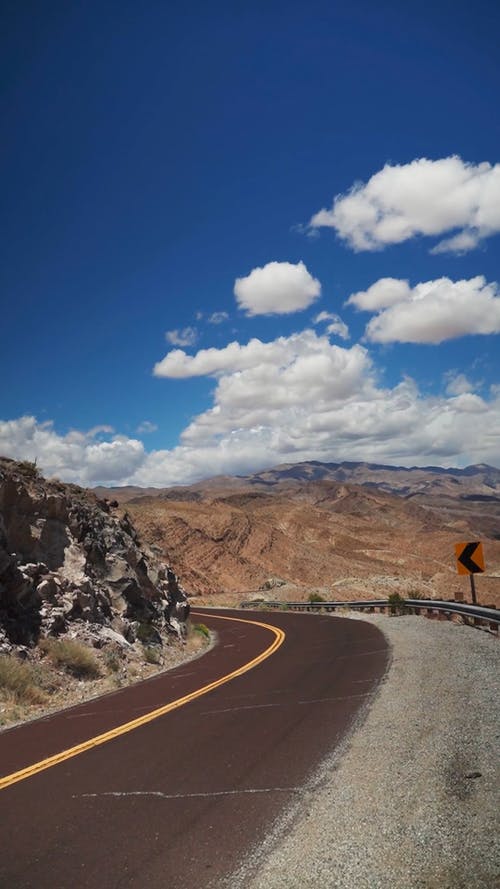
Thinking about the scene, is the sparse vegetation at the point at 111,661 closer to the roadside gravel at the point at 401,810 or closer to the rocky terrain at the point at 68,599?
the rocky terrain at the point at 68,599

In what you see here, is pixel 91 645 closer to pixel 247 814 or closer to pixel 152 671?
pixel 152 671

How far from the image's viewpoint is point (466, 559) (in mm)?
18047

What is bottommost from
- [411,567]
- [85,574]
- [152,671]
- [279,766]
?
[411,567]

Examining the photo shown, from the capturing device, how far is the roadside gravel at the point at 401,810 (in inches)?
164

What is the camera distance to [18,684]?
37.8 ft

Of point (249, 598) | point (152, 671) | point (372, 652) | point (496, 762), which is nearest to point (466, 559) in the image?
point (372, 652)

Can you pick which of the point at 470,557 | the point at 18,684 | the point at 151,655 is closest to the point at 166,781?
the point at 18,684

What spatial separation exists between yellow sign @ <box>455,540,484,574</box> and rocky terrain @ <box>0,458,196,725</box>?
9508mm

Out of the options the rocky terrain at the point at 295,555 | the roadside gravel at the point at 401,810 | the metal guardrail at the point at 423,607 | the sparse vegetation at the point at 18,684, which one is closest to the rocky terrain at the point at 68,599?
the sparse vegetation at the point at 18,684

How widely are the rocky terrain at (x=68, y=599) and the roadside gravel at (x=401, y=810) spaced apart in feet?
22.3

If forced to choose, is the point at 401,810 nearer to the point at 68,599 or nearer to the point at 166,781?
the point at 166,781

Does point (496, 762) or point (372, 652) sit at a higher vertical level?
point (496, 762)

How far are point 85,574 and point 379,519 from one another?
483 feet

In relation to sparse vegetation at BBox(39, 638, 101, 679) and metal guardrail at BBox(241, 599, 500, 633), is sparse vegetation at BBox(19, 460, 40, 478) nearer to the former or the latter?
sparse vegetation at BBox(39, 638, 101, 679)
